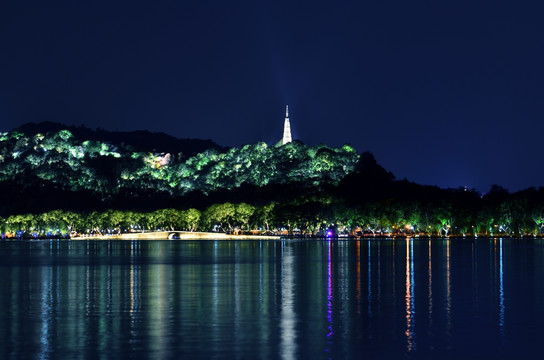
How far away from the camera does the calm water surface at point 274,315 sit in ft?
85.7

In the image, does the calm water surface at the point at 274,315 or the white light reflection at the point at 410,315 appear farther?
the white light reflection at the point at 410,315

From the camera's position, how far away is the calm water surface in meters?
26.1

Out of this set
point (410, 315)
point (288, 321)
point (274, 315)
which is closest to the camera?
point (288, 321)

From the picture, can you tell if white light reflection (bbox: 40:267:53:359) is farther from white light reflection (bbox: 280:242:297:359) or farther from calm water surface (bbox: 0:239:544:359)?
white light reflection (bbox: 280:242:297:359)

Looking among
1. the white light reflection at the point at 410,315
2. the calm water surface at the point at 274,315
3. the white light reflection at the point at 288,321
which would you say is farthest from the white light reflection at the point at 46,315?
the white light reflection at the point at 410,315

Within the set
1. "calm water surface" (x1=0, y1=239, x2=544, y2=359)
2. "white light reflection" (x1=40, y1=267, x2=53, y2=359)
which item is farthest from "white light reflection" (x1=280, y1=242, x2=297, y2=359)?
"white light reflection" (x1=40, y1=267, x2=53, y2=359)

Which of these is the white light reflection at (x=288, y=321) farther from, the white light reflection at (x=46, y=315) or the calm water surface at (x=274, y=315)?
the white light reflection at (x=46, y=315)

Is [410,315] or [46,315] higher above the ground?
[46,315]

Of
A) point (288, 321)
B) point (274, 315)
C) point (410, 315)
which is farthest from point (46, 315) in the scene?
point (410, 315)

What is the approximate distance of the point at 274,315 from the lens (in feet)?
113

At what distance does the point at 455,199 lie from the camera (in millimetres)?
190625

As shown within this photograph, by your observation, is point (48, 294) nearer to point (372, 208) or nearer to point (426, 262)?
point (426, 262)

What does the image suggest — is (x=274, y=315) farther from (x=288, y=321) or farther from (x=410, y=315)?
(x=410, y=315)

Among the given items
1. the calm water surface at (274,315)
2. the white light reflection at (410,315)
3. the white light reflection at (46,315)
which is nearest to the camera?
the white light reflection at (46,315)
